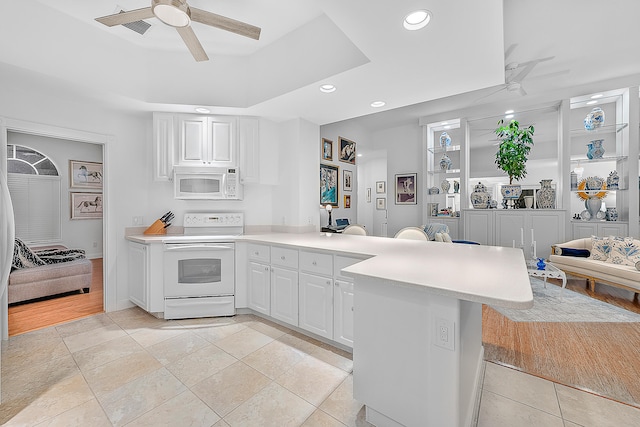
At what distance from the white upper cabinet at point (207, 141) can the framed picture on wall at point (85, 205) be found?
14.9 feet

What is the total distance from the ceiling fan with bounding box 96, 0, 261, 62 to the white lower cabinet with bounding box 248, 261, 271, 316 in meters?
2.08

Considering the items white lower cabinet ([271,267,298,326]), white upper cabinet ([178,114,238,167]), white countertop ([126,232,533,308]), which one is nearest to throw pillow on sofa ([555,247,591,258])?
white countertop ([126,232,533,308])

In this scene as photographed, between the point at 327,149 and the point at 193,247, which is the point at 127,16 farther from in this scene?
the point at 327,149

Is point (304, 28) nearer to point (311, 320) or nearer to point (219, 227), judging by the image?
point (219, 227)

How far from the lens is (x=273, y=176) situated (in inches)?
144

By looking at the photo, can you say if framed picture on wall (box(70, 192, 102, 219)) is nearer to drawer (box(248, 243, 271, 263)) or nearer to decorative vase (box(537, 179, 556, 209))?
drawer (box(248, 243, 271, 263))

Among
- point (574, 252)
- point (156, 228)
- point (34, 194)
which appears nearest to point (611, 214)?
point (574, 252)

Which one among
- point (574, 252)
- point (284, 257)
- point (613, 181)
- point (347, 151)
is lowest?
point (574, 252)

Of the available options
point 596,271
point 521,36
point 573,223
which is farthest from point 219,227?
point 573,223

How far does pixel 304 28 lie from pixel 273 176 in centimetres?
171

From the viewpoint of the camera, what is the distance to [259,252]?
9.71ft

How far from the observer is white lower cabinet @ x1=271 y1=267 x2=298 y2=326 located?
2.62 m

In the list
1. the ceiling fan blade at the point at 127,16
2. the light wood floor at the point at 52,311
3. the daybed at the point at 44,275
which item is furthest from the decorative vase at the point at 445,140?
the daybed at the point at 44,275

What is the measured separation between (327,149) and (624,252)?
4.50m
